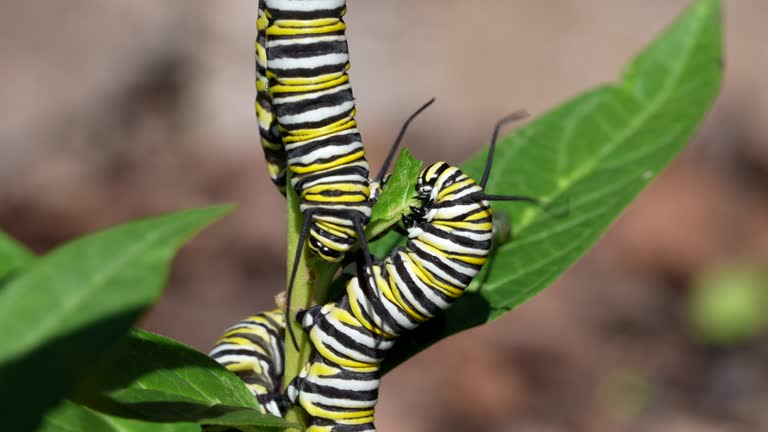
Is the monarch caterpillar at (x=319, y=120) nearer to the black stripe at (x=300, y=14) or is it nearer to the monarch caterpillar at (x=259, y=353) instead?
the black stripe at (x=300, y=14)

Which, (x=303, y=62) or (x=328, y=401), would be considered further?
(x=328, y=401)

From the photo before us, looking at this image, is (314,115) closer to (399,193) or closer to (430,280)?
(399,193)

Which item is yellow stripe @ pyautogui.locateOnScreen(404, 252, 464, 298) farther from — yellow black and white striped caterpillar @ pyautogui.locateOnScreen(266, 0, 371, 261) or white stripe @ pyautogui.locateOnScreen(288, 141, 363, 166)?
white stripe @ pyautogui.locateOnScreen(288, 141, 363, 166)

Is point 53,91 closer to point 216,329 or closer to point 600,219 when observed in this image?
point 216,329

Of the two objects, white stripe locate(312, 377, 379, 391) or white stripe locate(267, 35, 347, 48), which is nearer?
white stripe locate(267, 35, 347, 48)

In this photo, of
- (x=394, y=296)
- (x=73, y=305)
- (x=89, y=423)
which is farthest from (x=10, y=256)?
(x=394, y=296)

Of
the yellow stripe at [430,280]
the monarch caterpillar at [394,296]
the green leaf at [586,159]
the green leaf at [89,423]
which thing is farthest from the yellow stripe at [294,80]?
the green leaf at [586,159]

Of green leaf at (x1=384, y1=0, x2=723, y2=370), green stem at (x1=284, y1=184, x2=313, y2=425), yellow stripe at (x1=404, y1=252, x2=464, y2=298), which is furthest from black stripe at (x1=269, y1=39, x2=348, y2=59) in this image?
green leaf at (x1=384, y1=0, x2=723, y2=370)
